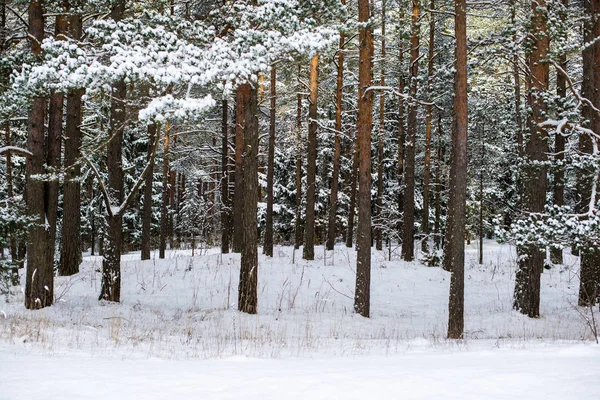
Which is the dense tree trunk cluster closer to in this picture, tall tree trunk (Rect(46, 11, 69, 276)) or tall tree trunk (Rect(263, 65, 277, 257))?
tall tree trunk (Rect(46, 11, 69, 276))

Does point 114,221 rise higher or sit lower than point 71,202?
lower

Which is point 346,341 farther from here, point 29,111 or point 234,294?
point 29,111

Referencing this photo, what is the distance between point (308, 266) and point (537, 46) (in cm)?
964

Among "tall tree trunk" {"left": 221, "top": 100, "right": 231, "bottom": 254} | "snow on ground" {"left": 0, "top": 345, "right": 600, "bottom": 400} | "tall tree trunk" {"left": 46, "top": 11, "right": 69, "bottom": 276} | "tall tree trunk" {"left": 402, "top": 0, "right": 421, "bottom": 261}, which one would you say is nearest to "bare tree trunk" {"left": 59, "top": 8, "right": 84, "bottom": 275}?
"tall tree trunk" {"left": 46, "top": 11, "right": 69, "bottom": 276}

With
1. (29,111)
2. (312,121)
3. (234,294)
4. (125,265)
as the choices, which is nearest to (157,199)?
(125,265)

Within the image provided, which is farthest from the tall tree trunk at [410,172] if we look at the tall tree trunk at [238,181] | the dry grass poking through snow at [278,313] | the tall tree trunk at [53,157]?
the tall tree trunk at [53,157]

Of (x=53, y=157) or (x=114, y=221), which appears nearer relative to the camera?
(x=53, y=157)

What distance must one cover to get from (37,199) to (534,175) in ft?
36.7

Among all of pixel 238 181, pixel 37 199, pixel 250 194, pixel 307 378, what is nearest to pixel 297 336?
pixel 250 194

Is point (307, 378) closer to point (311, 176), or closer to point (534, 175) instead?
point (534, 175)

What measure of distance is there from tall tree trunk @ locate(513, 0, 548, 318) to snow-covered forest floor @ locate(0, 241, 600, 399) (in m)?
0.60

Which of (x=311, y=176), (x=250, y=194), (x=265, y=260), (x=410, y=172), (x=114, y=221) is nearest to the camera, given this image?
(x=250, y=194)

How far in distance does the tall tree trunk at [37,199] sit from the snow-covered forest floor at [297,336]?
49 centimetres

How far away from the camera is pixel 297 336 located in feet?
29.3
